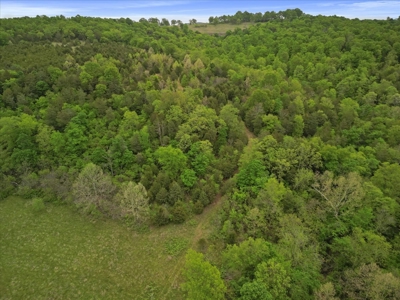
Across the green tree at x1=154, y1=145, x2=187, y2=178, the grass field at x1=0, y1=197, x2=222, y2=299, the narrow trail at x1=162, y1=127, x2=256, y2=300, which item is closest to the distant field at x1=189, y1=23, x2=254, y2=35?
the green tree at x1=154, y1=145, x2=187, y2=178

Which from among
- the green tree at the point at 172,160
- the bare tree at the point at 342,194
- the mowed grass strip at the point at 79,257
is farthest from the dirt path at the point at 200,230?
the bare tree at the point at 342,194

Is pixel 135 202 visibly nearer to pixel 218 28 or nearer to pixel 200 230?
pixel 200 230

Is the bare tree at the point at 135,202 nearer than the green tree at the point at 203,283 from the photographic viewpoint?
No

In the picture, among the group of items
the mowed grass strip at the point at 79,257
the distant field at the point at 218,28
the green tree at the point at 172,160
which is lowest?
the mowed grass strip at the point at 79,257

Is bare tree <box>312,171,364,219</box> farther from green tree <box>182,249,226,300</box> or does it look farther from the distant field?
the distant field

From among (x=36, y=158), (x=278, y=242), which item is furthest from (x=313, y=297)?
(x=36, y=158)

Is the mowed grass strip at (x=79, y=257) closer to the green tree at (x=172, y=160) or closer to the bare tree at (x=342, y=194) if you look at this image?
the green tree at (x=172, y=160)

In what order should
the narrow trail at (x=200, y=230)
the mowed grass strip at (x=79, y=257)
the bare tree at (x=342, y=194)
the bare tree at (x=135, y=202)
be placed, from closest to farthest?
the mowed grass strip at (x=79, y=257) < the narrow trail at (x=200, y=230) < the bare tree at (x=342, y=194) < the bare tree at (x=135, y=202)
